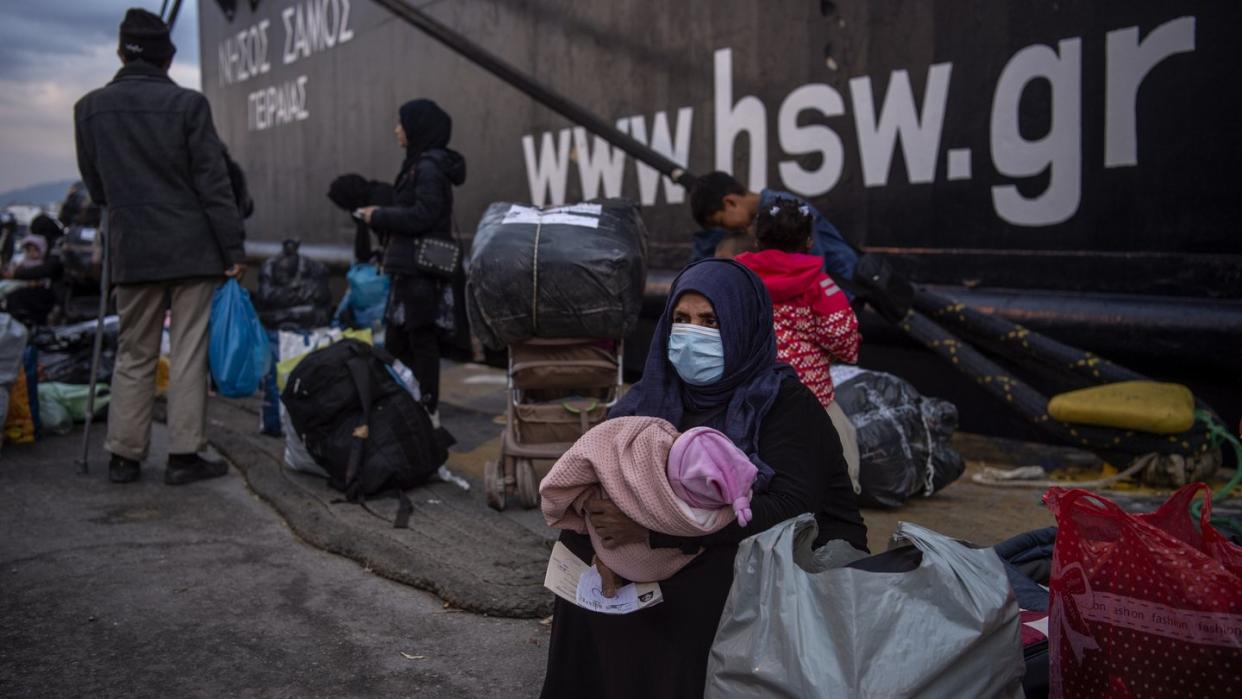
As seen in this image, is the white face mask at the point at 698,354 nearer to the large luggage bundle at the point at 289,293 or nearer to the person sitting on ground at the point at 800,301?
the person sitting on ground at the point at 800,301

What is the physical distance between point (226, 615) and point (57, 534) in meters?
1.27

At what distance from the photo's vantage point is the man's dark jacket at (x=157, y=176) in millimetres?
4922

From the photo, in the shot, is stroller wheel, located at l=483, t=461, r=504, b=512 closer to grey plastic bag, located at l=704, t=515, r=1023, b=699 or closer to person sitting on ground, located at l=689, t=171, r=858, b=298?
person sitting on ground, located at l=689, t=171, r=858, b=298

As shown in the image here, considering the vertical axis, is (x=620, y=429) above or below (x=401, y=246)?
below

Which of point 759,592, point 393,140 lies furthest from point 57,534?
point 393,140

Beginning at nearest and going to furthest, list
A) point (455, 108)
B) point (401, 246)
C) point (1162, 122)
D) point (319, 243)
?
point (1162, 122) < point (401, 246) < point (455, 108) < point (319, 243)

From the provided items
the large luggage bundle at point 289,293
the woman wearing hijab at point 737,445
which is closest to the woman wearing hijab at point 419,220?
the large luggage bundle at point 289,293

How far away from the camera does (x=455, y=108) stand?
9.65 meters

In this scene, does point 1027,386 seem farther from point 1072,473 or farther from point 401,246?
point 401,246

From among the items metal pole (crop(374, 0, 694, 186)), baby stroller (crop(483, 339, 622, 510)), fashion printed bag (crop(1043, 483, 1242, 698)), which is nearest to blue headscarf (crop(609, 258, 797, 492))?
fashion printed bag (crop(1043, 483, 1242, 698))

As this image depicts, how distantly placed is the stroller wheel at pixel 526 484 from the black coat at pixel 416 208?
1.45 m

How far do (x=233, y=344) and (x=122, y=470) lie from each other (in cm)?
78

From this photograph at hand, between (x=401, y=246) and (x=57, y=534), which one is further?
(x=401, y=246)

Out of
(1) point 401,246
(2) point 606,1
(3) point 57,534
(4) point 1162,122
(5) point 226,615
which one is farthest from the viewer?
(2) point 606,1
